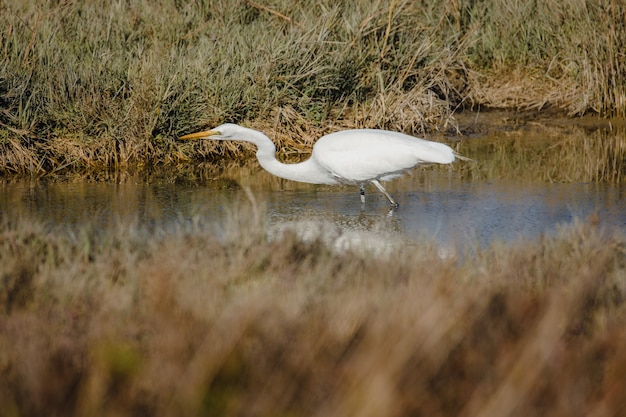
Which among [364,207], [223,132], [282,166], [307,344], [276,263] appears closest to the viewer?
[307,344]

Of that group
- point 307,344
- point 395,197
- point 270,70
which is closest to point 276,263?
point 307,344

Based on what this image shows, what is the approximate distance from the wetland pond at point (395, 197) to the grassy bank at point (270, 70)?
0.64 m

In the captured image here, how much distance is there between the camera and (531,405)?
2.52 m

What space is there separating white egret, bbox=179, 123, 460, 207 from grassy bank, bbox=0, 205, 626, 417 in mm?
2812

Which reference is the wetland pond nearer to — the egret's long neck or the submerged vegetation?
the submerged vegetation

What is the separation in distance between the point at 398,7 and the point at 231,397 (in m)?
8.23

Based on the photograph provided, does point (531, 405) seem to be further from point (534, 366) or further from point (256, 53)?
point (256, 53)

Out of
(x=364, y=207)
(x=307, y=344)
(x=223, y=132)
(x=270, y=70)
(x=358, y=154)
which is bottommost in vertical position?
(x=307, y=344)

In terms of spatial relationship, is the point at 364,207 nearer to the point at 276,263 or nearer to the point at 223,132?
the point at 223,132

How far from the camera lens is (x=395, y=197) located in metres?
7.49

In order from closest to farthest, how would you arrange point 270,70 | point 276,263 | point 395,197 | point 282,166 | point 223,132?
1. point 276,263
2. point 223,132
3. point 282,166
4. point 395,197
5. point 270,70

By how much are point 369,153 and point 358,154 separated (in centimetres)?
9

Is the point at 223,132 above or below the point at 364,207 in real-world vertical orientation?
above

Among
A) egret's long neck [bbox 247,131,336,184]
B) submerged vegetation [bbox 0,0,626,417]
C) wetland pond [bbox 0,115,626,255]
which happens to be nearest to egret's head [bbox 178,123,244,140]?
egret's long neck [bbox 247,131,336,184]
